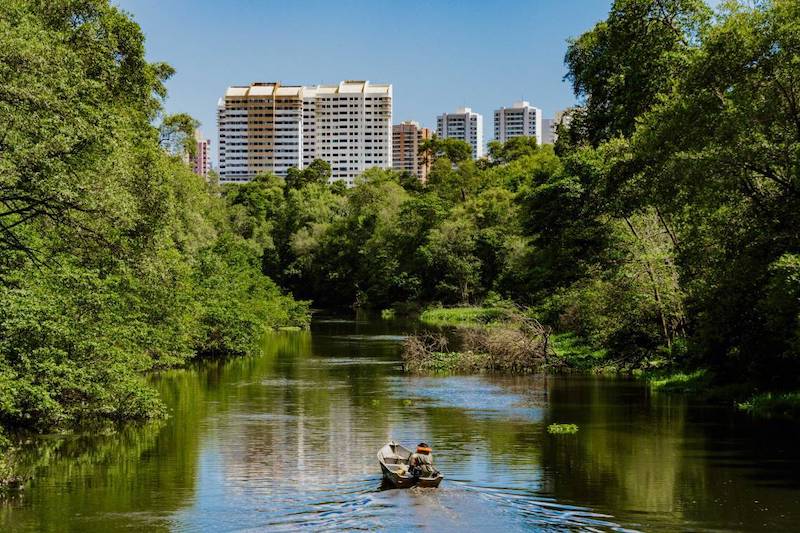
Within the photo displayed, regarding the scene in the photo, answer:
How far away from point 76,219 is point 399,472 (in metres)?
12.4

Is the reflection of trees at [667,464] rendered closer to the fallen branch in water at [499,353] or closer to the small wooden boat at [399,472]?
the small wooden boat at [399,472]

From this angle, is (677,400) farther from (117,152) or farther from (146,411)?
(117,152)

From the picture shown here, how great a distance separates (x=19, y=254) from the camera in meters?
25.6

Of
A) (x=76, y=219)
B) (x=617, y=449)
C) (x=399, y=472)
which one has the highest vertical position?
(x=76, y=219)

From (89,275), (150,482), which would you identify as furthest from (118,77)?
(150,482)

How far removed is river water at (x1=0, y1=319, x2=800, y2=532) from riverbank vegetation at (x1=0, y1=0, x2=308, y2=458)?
1.96 m

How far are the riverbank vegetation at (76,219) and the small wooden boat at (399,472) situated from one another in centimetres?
857

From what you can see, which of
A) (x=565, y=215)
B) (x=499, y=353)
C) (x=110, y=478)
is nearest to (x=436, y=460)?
(x=110, y=478)

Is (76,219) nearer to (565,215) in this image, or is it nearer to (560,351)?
(560,351)

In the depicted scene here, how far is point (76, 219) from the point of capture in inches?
1054

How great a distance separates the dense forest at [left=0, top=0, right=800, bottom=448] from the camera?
24094mm

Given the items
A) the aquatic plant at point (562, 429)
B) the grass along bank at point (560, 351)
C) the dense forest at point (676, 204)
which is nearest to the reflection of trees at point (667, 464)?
the aquatic plant at point (562, 429)

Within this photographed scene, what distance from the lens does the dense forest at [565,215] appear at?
24.1 meters

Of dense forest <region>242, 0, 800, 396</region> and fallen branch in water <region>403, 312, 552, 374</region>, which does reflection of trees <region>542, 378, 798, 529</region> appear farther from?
fallen branch in water <region>403, 312, 552, 374</region>
